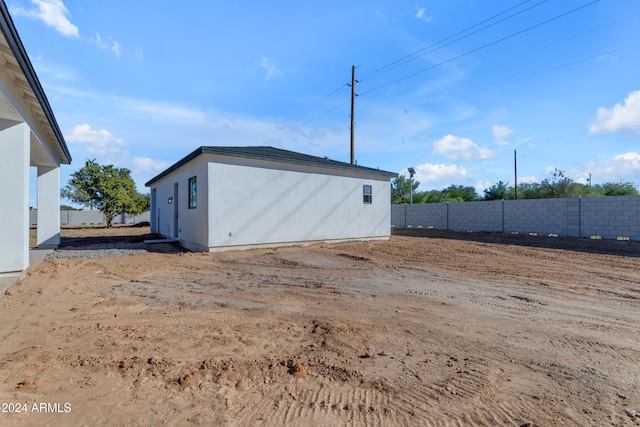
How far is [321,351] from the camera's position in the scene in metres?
3.63

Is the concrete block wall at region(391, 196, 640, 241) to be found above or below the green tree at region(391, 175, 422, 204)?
below

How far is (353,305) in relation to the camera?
5445 mm

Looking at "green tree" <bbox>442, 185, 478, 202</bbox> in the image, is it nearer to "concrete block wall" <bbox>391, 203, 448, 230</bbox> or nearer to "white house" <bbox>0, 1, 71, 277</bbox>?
"concrete block wall" <bbox>391, 203, 448, 230</bbox>

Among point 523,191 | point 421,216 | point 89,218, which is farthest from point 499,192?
point 89,218

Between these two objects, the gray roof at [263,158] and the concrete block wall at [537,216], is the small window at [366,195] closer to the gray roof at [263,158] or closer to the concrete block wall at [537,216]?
the gray roof at [263,158]

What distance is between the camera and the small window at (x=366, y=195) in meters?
16.2

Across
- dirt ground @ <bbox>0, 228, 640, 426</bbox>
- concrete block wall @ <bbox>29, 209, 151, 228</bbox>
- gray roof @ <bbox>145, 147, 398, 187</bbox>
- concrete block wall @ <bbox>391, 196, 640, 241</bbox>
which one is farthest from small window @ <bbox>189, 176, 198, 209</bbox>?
concrete block wall @ <bbox>29, 209, 151, 228</bbox>

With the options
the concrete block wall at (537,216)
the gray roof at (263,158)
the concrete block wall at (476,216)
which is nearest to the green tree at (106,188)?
the gray roof at (263,158)

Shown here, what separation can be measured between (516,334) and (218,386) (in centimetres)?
347

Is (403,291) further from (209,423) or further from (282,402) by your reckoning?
(209,423)

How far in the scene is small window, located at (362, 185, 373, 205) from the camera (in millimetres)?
16250

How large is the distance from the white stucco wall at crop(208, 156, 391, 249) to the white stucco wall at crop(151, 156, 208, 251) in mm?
553

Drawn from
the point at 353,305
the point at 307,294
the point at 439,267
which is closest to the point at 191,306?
the point at 307,294

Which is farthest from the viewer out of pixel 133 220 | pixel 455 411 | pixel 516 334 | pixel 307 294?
pixel 133 220
